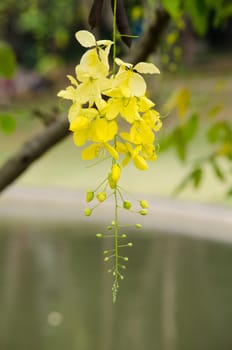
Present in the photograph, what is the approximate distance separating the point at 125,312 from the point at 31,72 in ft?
15.7

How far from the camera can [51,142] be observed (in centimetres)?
85

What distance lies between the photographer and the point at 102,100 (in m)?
0.34

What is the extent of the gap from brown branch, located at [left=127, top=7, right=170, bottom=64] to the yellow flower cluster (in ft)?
1.64

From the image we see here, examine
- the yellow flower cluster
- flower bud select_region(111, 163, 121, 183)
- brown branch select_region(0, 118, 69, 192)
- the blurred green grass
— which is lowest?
flower bud select_region(111, 163, 121, 183)

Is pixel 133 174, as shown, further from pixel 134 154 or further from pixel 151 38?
pixel 134 154

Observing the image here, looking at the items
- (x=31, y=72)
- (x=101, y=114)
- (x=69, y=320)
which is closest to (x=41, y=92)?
(x=31, y=72)

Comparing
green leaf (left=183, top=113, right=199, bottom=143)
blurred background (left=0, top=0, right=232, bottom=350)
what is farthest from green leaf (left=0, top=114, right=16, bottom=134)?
green leaf (left=183, top=113, right=199, bottom=143)

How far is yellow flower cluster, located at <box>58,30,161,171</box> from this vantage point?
0.33 meters

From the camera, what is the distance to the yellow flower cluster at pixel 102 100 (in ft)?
1.08

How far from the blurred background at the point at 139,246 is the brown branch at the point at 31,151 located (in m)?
0.01

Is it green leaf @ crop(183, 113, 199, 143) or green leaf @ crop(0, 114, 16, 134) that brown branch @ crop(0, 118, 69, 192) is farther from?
green leaf @ crop(183, 113, 199, 143)

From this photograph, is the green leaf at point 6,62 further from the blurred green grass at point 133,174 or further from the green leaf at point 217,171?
the blurred green grass at point 133,174

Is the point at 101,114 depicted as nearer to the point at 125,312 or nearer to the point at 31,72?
the point at 125,312

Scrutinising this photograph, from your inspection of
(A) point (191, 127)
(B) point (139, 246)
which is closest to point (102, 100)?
(A) point (191, 127)
